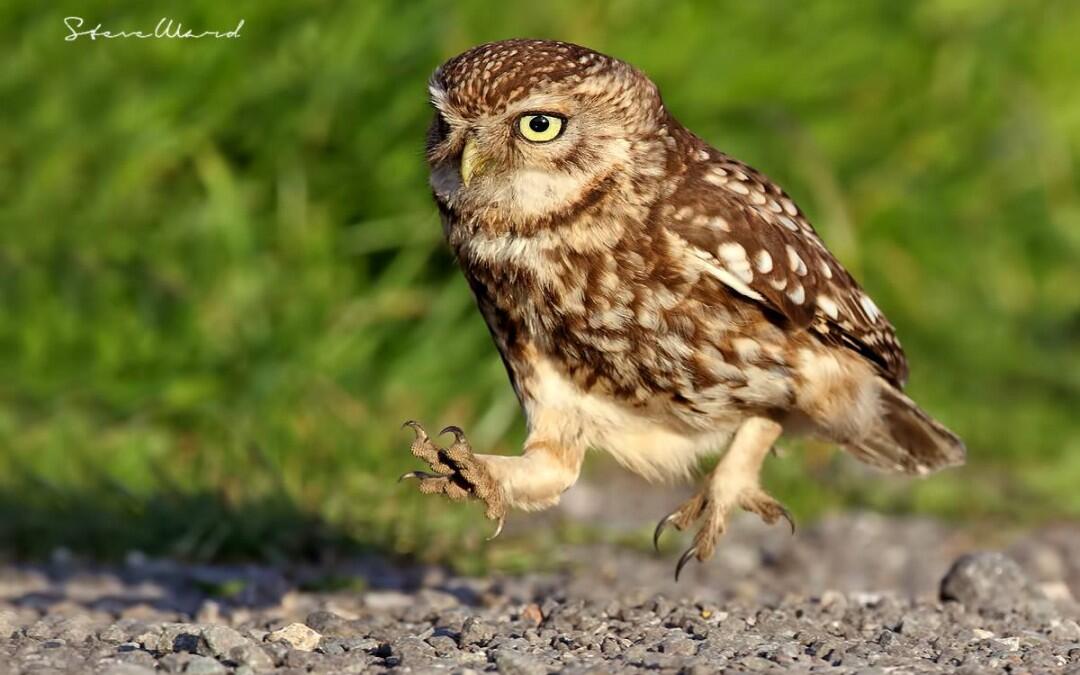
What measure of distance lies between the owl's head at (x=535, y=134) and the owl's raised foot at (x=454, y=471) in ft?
1.80

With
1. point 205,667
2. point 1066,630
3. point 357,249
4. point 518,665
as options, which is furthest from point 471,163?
point 357,249

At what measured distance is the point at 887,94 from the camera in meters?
7.21

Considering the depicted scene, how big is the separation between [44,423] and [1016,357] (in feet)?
13.5

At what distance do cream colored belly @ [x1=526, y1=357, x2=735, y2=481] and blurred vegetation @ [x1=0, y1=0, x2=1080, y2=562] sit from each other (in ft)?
2.77

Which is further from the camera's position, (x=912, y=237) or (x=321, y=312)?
(x=912, y=237)

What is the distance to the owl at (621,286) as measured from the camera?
12.7ft

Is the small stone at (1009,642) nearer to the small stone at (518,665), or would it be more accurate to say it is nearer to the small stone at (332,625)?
the small stone at (518,665)

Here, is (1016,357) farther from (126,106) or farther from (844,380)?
(126,106)

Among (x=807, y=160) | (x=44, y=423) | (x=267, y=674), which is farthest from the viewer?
(x=807, y=160)

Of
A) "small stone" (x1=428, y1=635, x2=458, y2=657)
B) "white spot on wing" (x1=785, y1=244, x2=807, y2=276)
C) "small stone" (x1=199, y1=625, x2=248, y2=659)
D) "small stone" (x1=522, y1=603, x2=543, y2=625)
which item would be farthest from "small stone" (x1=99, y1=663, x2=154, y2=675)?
"white spot on wing" (x1=785, y1=244, x2=807, y2=276)

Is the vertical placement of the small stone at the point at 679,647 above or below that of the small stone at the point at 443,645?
above

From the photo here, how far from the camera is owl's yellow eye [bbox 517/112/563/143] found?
3877 millimetres

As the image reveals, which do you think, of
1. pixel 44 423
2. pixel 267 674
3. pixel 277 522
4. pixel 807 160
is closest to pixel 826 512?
pixel 807 160

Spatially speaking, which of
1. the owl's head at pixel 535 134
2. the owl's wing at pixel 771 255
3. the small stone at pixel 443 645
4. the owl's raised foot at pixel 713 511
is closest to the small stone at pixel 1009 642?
the owl's raised foot at pixel 713 511
